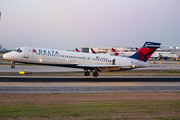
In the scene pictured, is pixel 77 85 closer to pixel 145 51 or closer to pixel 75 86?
pixel 75 86

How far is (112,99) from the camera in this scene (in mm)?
15328

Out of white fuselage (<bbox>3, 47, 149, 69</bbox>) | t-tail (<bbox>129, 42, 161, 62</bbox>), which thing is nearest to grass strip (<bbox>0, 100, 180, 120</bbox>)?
white fuselage (<bbox>3, 47, 149, 69</bbox>)

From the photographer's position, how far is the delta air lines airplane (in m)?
29.6

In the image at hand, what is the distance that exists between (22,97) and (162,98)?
37.2 ft

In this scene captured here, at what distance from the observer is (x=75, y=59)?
102 feet

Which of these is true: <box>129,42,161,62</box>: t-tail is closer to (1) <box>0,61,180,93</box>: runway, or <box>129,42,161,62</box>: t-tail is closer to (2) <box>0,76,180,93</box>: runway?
(1) <box>0,61,180,93</box>: runway

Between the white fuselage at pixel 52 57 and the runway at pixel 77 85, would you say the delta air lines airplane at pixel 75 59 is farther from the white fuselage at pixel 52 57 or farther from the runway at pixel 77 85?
the runway at pixel 77 85

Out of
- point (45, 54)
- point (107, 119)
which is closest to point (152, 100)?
point (107, 119)

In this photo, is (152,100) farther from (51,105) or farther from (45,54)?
(45,54)

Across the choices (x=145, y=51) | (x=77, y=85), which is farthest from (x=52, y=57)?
(x=145, y=51)

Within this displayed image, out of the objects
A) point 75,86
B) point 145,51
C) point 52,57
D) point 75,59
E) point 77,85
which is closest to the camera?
point 75,86

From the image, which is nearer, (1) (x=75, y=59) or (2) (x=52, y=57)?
(2) (x=52, y=57)

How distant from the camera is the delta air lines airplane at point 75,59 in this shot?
2956 cm

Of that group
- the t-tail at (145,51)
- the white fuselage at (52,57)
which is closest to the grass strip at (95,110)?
the white fuselage at (52,57)
